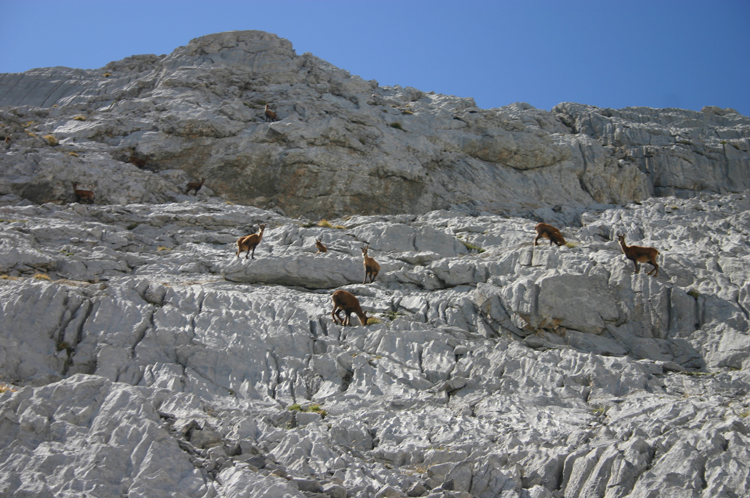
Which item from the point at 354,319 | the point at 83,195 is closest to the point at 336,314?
the point at 354,319

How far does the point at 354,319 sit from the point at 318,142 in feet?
73.2

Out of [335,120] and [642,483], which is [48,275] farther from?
[335,120]

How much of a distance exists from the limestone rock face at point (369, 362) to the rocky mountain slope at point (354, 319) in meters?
0.07

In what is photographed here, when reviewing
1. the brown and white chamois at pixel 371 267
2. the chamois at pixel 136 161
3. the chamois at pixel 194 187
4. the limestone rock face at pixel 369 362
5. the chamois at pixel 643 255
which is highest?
the chamois at pixel 136 161

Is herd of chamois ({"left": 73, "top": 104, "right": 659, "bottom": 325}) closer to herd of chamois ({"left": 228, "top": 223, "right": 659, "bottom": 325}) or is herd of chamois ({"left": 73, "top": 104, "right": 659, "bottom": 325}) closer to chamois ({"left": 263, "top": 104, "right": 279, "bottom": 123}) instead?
herd of chamois ({"left": 228, "top": 223, "right": 659, "bottom": 325})

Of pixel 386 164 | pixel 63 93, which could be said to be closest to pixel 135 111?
pixel 63 93

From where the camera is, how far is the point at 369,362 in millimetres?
15867

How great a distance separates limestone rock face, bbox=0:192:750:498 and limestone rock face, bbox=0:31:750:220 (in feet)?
27.1

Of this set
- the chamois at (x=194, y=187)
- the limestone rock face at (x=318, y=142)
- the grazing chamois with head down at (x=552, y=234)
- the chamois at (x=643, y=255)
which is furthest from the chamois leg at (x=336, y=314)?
the chamois at (x=194, y=187)

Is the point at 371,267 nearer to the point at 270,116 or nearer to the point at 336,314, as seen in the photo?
the point at 336,314

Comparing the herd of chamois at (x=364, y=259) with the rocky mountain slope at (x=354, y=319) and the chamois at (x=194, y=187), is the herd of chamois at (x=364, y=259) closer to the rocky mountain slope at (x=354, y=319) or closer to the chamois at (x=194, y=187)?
the rocky mountain slope at (x=354, y=319)

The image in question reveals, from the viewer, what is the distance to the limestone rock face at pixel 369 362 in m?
10.0

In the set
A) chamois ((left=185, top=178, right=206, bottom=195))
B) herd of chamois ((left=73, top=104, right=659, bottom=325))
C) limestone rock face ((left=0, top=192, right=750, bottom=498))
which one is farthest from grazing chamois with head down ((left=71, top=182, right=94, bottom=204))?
herd of chamois ((left=73, top=104, right=659, bottom=325))

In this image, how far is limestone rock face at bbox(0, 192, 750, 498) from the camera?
32.9 ft
